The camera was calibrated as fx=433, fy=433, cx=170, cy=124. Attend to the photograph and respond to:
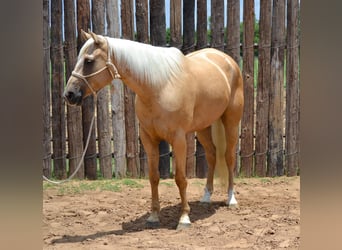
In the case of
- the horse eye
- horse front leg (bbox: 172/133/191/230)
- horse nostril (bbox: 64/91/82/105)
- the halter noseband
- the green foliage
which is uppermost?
the horse eye

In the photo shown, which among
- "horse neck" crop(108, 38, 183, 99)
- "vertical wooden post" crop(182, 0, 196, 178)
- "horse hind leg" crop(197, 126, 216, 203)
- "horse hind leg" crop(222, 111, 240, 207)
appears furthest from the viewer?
"vertical wooden post" crop(182, 0, 196, 178)

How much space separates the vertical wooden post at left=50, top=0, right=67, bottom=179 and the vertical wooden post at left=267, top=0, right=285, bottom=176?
2.60 metres

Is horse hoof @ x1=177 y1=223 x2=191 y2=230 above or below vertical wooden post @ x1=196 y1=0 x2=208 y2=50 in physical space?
below

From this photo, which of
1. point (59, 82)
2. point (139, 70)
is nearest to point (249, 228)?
point (139, 70)

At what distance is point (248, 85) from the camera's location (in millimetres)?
5438

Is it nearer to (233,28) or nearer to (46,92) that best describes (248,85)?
(233,28)

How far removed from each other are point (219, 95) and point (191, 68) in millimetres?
421

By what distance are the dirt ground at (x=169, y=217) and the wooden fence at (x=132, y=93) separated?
31 centimetres

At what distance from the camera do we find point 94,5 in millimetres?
5180

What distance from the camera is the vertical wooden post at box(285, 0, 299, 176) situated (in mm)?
5383

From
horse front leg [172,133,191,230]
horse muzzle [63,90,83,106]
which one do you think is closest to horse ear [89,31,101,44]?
horse muzzle [63,90,83,106]

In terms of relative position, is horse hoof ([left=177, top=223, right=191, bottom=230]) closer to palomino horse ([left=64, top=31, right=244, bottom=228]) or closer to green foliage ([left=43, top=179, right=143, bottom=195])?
palomino horse ([left=64, top=31, right=244, bottom=228])
